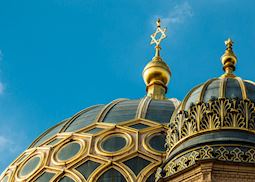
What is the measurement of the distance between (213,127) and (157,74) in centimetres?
1150

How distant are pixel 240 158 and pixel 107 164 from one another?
5318mm

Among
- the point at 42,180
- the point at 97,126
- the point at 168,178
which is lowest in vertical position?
the point at 168,178

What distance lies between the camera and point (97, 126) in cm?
2917

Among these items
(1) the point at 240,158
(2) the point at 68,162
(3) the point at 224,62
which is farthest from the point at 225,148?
(2) the point at 68,162

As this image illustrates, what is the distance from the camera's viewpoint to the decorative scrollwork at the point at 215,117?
23391 millimetres

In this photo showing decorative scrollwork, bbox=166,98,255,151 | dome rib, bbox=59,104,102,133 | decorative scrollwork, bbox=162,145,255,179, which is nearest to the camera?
decorative scrollwork, bbox=162,145,255,179

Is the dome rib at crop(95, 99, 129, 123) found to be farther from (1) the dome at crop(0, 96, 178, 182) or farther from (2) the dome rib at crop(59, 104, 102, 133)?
A: (2) the dome rib at crop(59, 104, 102, 133)

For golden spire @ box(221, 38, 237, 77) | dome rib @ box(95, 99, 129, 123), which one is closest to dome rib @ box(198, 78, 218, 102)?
golden spire @ box(221, 38, 237, 77)

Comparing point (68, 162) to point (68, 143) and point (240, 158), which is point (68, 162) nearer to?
point (68, 143)

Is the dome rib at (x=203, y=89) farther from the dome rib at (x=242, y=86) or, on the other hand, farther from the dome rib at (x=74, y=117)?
the dome rib at (x=74, y=117)

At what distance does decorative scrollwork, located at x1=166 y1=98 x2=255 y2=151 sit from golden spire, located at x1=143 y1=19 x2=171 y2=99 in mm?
9932

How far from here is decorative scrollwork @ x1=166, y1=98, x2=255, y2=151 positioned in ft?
76.7

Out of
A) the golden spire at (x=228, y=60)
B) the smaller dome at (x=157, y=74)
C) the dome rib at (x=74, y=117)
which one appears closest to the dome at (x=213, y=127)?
the golden spire at (x=228, y=60)

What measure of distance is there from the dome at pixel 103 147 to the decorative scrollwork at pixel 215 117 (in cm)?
318
